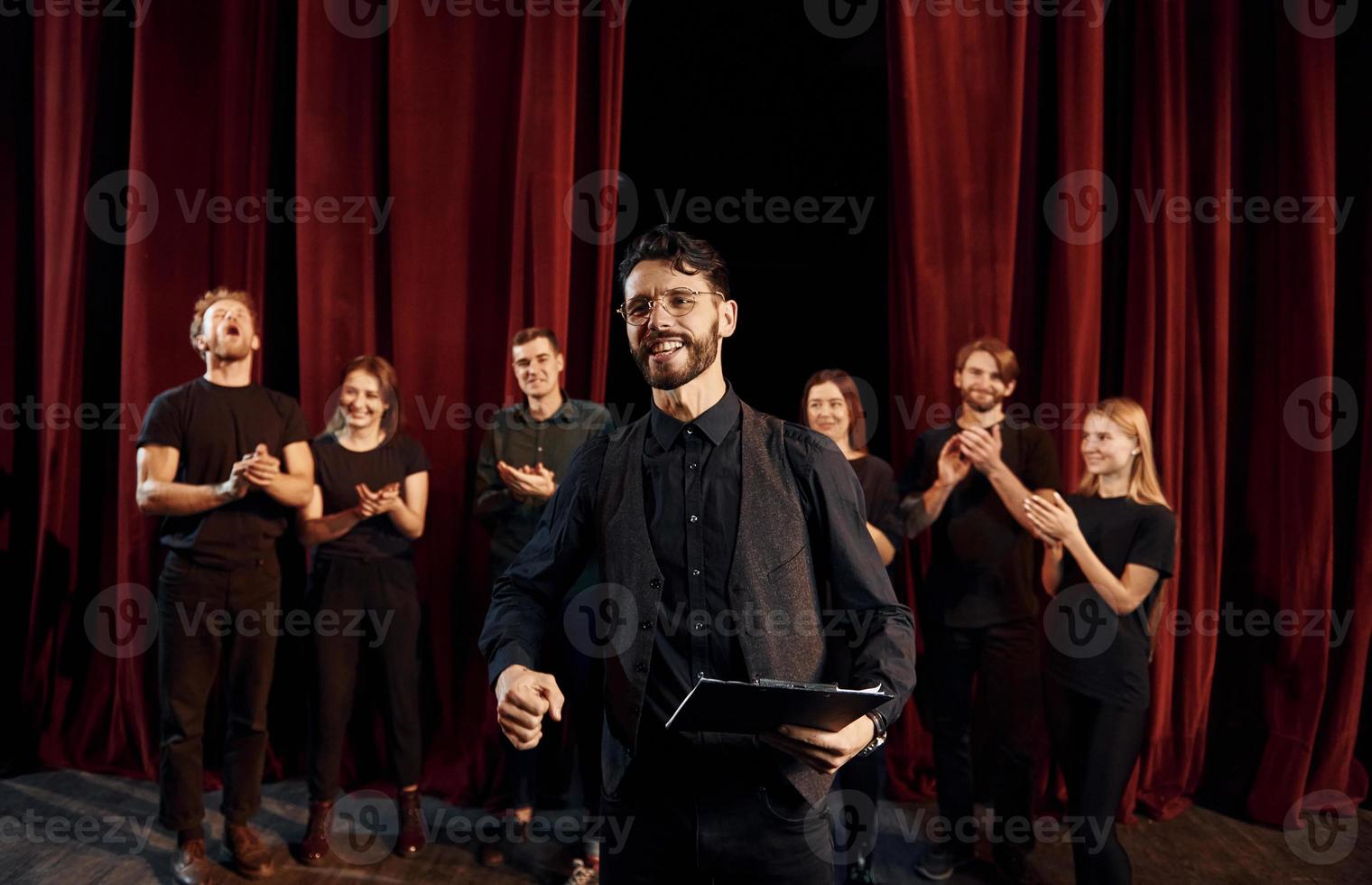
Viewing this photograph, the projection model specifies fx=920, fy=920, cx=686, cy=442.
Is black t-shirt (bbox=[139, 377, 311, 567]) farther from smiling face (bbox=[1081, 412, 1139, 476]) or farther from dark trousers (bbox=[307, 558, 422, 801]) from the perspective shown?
smiling face (bbox=[1081, 412, 1139, 476])

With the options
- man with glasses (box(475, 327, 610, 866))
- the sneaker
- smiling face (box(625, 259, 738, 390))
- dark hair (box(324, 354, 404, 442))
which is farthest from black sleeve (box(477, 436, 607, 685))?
dark hair (box(324, 354, 404, 442))

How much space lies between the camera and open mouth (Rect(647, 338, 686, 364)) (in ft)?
4.74

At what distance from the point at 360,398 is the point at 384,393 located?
0.26 ft

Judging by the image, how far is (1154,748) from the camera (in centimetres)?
346

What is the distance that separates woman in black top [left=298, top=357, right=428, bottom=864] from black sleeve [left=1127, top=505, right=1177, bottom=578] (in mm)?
2241

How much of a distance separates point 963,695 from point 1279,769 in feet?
4.84

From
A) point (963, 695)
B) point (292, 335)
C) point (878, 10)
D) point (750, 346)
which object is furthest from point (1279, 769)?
point (292, 335)

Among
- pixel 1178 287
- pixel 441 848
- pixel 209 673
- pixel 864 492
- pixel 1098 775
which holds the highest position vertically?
pixel 1178 287

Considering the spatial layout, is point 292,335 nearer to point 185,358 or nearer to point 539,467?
point 185,358

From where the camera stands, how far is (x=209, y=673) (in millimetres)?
2875

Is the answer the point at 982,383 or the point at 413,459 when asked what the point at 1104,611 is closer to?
the point at 982,383

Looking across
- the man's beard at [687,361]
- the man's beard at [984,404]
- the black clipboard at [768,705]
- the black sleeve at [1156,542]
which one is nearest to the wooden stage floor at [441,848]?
the black sleeve at [1156,542]

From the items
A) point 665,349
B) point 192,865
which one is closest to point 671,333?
point 665,349

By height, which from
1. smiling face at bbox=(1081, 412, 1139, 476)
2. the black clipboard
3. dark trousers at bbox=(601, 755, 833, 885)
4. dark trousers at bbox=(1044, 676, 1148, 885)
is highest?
smiling face at bbox=(1081, 412, 1139, 476)
